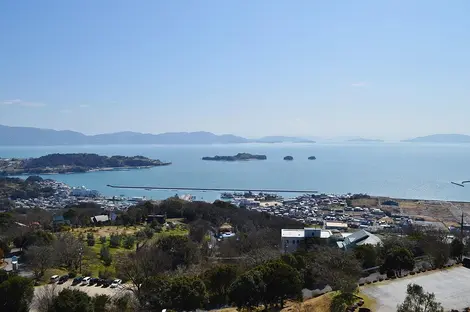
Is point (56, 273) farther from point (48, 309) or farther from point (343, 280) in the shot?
point (343, 280)

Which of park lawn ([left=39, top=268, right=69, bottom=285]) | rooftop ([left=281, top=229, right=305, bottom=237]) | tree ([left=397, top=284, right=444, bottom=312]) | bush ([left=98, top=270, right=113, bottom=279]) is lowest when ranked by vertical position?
park lawn ([left=39, top=268, right=69, bottom=285])

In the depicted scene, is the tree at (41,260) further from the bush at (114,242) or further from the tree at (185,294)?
the tree at (185,294)

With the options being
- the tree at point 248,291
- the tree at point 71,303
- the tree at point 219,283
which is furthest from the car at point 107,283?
the tree at point 248,291

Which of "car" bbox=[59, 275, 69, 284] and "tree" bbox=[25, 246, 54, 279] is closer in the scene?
"car" bbox=[59, 275, 69, 284]

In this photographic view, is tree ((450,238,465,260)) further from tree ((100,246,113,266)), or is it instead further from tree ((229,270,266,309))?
tree ((100,246,113,266))

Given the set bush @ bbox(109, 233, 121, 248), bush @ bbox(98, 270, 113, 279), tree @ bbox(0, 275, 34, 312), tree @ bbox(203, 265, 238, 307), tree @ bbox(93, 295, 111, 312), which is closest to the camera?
A: tree @ bbox(93, 295, 111, 312)

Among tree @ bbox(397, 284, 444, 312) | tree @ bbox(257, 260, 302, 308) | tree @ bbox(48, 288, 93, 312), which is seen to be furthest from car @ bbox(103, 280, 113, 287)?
tree @ bbox(397, 284, 444, 312)

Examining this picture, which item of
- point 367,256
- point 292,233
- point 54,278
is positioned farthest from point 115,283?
point 292,233

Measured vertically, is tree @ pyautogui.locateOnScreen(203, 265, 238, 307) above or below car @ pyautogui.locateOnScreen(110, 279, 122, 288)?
above
